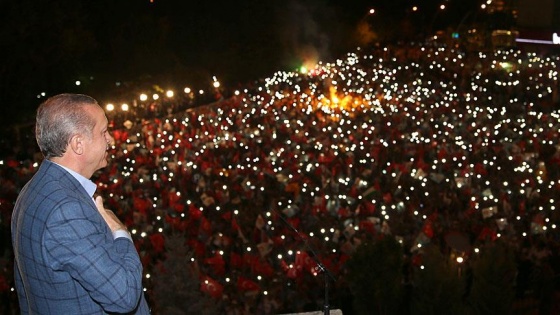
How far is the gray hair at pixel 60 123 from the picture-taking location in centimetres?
250

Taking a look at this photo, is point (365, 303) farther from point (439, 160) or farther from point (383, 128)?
point (383, 128)

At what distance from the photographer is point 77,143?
2.51 m

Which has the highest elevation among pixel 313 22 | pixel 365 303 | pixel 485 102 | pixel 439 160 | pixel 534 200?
pixel 313 22

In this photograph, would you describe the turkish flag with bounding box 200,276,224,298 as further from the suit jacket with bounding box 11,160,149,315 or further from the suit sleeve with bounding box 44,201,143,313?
the suit sleeve with bounding box 44,201,143,313

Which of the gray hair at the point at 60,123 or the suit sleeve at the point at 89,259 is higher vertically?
the gray hair at the point at 60,123

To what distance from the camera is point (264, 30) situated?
34.8 meters

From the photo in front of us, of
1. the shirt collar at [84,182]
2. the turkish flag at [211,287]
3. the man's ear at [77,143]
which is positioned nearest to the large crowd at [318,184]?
the turkish flag at [211,287]

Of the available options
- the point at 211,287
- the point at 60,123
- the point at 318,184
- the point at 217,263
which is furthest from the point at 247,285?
the point at 60,123

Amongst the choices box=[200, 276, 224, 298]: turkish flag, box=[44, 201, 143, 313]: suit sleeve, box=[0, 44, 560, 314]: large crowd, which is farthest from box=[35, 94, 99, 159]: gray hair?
box=[200, 276, 224, 298]: turkish flag

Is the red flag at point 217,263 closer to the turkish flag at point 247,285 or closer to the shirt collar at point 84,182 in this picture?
the turkish flag at point 247,285

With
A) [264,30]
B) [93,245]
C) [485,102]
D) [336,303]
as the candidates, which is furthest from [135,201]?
[264,30]

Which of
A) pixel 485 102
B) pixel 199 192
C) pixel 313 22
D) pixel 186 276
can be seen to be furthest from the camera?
pixel 313 22

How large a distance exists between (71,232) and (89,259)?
0.11 meters

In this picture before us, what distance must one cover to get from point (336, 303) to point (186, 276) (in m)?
2.05
